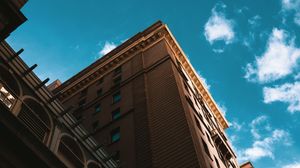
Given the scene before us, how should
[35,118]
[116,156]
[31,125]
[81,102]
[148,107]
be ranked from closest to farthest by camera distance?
[31,125]
[35,118]
[116,156]
[148,107]
[81,102]

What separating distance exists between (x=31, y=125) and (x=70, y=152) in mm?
3163

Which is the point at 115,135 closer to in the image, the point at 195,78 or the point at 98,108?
the point at 98,108

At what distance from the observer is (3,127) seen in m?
15.7

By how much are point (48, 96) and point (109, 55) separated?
2759 centimetres

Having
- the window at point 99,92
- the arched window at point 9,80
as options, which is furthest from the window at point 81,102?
the arched window at point 9,80

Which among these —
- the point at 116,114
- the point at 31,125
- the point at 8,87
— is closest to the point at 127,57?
the point at 116,114

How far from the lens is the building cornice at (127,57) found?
48531mm

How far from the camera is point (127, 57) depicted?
4841 cm

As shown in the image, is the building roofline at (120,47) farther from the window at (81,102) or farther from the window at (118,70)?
the window at (81,102)

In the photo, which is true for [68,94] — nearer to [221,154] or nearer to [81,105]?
[81,105]

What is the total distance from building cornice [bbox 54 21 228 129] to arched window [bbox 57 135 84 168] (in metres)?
26.2

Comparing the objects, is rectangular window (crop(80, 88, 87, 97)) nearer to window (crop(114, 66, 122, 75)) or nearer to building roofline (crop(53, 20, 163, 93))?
building roofline (crop(53, 20, 163, 93))

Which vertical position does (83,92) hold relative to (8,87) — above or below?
above

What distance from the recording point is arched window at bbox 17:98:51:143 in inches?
782
